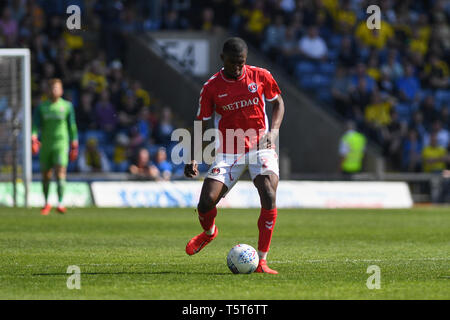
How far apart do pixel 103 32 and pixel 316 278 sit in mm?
20630

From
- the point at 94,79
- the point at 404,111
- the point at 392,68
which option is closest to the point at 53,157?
the point at 94,79

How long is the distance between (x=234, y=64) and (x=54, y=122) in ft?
31.1

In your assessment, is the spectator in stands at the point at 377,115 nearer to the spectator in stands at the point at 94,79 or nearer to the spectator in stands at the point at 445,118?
the spectator in stands at the point at 445,118

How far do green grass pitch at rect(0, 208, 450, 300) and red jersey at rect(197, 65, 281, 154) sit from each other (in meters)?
1.43

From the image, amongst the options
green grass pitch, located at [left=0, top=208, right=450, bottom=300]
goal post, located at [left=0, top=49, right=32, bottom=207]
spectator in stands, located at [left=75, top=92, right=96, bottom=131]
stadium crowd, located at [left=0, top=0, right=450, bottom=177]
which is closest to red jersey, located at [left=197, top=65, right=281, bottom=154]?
green grass pitch, located at [left=0, top=208, right=450, bottom=300]

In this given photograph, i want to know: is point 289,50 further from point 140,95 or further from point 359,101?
point 140,95

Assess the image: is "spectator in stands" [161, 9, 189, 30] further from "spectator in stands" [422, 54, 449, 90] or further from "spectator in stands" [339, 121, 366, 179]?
"spectator in stands" [422, 54, 449, 90]

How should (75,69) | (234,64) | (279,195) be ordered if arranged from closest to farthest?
(234,64) → (279,195) → (75,69)

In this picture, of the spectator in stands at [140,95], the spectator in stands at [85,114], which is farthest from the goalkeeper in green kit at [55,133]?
the spectator in stands at [140,95]

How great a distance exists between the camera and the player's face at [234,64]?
32.5 feet

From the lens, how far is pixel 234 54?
987cm
